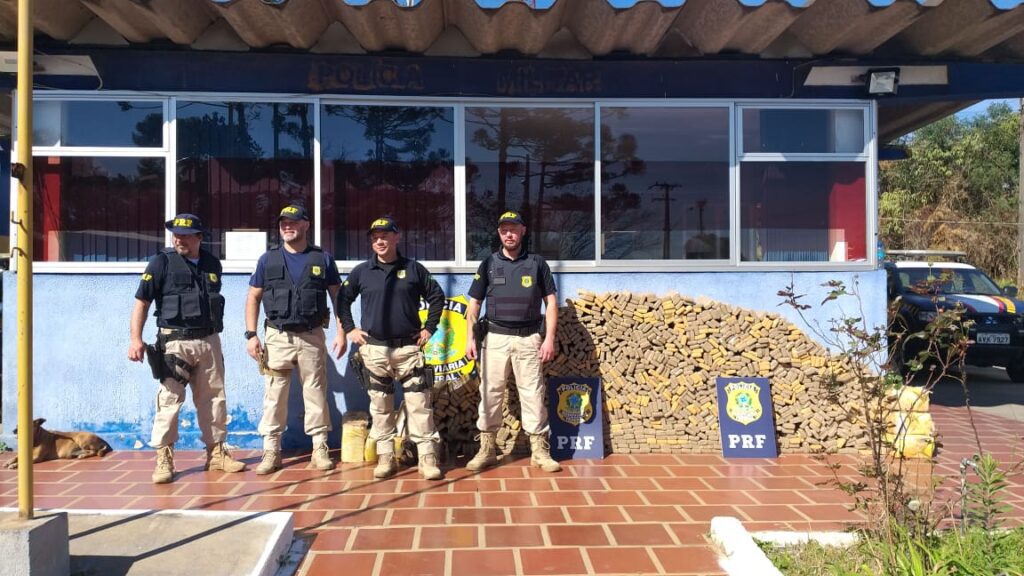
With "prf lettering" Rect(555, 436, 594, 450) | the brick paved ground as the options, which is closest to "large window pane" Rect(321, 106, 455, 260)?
"prf lettering" Rect(555, 436, 594, 450)

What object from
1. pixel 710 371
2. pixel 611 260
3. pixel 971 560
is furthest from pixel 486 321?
pixel 971 560

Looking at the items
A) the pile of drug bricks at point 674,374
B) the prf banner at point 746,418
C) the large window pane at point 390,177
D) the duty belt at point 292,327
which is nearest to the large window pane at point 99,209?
the large window pane at point 390,177

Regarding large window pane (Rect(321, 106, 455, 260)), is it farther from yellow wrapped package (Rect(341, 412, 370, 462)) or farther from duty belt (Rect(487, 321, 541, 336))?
yellow wrapped package (Rect(341, 412, 370, 462))

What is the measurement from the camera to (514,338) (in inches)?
213

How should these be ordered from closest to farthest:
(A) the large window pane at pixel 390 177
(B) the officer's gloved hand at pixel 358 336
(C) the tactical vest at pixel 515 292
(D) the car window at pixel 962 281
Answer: (B) the officer's gloved hand at pixel 358 336
(C) the tactical vest at pixel 515 292
(A) the large window pane at pixel 390 177
(D) the car window at pixel 962 281

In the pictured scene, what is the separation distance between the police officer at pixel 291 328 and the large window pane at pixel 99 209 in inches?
59.8

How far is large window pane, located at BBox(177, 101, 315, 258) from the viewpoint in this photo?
20.0ft

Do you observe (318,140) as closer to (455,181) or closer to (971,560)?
(455,181)

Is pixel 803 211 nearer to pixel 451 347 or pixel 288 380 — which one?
pixel 451 347

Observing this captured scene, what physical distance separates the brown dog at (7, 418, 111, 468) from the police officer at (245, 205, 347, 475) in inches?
61.2

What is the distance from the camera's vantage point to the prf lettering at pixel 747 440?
18.7 ft

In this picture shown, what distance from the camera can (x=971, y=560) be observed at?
10.1 ft

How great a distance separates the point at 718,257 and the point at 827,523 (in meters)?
2.77

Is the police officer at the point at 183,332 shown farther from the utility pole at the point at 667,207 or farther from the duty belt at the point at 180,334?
the utility pole at the point at 667,207
